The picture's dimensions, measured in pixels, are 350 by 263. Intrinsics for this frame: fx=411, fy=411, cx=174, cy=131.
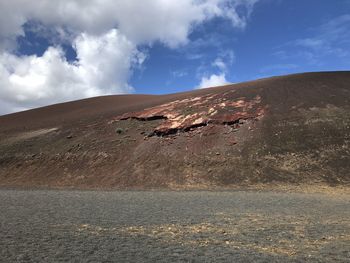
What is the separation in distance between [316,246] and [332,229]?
267 cm

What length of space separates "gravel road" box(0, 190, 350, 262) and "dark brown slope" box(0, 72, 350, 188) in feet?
29.3

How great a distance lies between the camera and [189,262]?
830cm

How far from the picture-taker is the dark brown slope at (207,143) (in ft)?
93.2

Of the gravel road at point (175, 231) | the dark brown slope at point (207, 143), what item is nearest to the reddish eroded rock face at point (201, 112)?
the dark brown slope at point (207, 143)

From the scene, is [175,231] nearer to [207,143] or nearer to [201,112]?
[207,143]

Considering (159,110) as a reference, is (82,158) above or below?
below

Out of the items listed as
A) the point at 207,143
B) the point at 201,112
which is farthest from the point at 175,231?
the point at 201,112

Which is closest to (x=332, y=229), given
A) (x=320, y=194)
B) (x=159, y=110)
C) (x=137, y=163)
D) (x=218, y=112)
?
(x=320, y=194)

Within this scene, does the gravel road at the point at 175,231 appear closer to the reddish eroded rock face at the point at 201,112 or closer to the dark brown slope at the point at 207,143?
the dark brown slope at the point at 207,143

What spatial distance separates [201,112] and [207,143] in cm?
655

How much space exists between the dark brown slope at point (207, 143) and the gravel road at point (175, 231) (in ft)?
29.3

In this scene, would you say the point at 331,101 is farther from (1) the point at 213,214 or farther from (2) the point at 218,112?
(1) the point at 213,214

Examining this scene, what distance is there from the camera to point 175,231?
11.8 metres

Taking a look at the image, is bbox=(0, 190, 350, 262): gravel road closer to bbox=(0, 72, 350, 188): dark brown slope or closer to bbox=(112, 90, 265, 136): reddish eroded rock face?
bbox=(0, 72, 350, 188): dark brown slope
